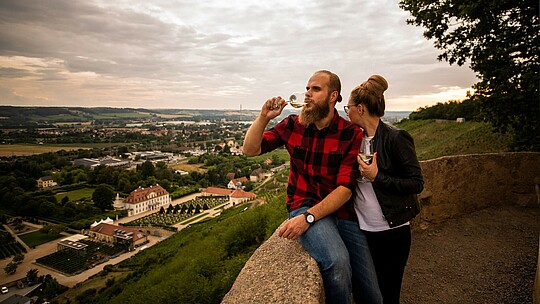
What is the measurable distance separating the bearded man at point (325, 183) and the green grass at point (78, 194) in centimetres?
3194

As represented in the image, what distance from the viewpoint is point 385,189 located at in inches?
98.5

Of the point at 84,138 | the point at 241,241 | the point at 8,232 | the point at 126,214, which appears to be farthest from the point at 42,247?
the point at 84,138

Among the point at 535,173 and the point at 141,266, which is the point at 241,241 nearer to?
the point at 535,173

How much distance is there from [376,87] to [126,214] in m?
35.4

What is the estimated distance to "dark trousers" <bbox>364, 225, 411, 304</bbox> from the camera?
252cm

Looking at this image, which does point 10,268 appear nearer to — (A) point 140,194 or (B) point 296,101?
(A) point 140,194

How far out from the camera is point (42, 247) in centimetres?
2222

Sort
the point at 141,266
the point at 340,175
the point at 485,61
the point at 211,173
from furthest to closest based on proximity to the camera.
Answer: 1. the point at 211,173
2. the point at 141,266
3. the point at 485,61
4. the point at 340,175

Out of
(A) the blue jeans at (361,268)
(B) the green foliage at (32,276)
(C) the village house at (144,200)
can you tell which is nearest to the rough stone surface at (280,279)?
(A) the blue jeans at (361,268)

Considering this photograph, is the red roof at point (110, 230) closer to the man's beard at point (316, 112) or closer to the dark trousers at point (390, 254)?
the man's beard at point (316, 112)

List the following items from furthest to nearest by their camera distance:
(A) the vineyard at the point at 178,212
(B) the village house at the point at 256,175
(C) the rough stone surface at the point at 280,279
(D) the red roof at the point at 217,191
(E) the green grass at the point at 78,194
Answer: (B) the village house at the point at 256,175 < (D) the red roof at the point at 217,191 < (A) the vineyard at the point at 178,212 < (E) the green grass at the point at 78,194 < (C) the rough stone surface at the point at 280,279

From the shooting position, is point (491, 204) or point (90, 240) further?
point (90, 240)

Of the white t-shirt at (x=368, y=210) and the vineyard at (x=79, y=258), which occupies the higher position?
the white t-shirt at (x=368, y=210)

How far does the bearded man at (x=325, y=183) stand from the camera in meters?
2.30
